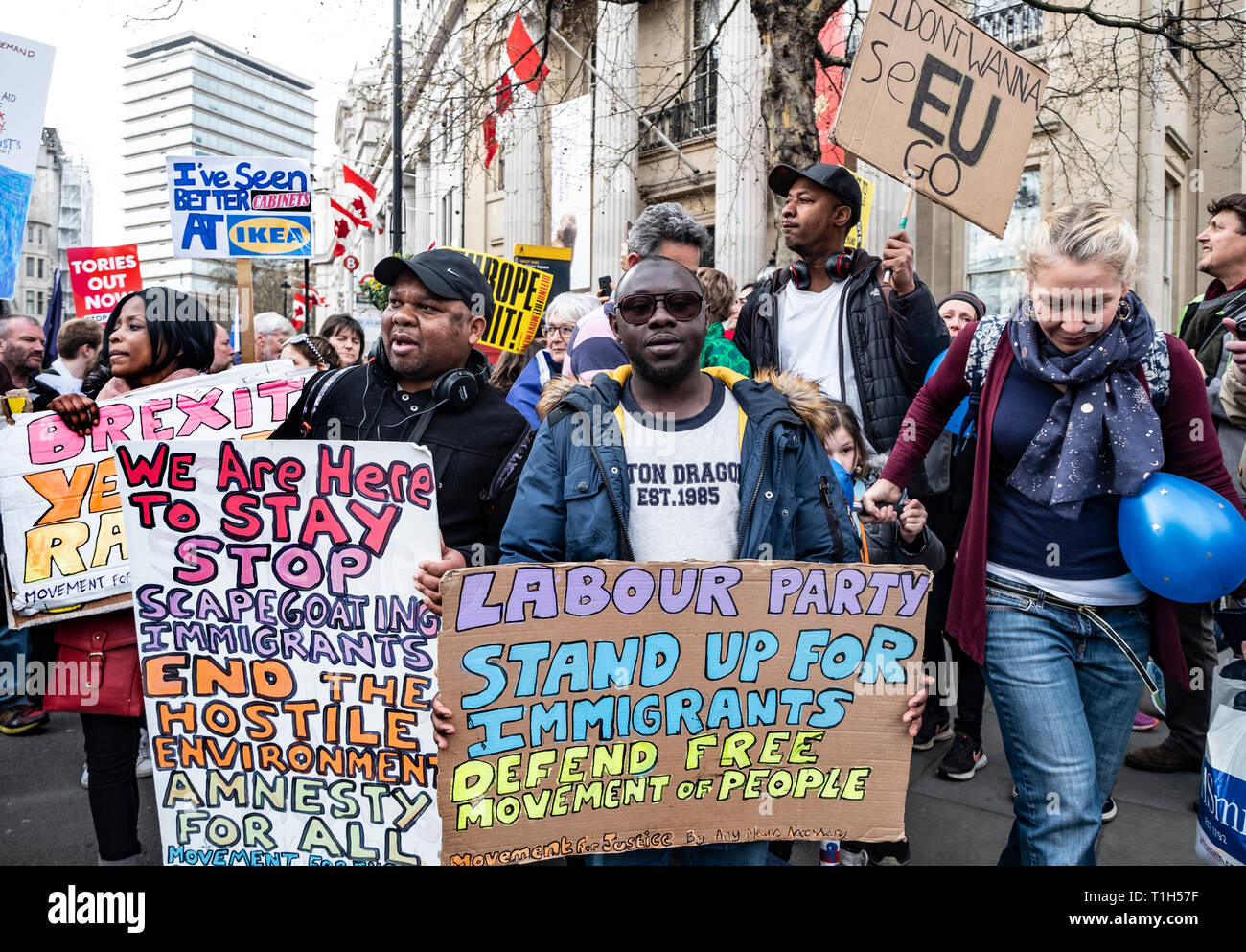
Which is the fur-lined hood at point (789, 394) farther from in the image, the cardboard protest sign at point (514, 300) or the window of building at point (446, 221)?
the window of building at point (446, 221)

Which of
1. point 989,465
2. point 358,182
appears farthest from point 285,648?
point 358,182

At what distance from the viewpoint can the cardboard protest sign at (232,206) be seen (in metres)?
5.44

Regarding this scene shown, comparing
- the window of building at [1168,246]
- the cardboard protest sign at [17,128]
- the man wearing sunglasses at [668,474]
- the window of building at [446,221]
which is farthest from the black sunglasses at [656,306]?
the window of building at [446,221]

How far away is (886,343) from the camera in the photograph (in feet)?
11.3

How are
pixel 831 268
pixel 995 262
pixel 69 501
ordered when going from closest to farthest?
pixel 69 501 < pixel 831 268 < pixel 995 262

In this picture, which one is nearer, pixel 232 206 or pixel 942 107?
pixel 942 107

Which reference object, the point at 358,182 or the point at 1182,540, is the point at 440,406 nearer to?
the point at 1182,540

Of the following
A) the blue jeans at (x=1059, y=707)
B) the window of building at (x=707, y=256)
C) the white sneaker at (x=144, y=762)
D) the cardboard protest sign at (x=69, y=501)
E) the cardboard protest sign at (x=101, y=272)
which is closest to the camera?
the blue jeans at (x=1059, y=707)

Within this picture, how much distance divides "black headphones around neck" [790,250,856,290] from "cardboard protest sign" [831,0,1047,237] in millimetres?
361

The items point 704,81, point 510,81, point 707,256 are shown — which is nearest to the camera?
point 510,81

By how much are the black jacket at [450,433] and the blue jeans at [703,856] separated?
2.96ft

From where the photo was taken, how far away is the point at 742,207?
15.1 m

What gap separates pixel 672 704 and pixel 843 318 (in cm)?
191

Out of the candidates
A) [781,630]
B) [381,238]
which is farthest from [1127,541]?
[381,238]
